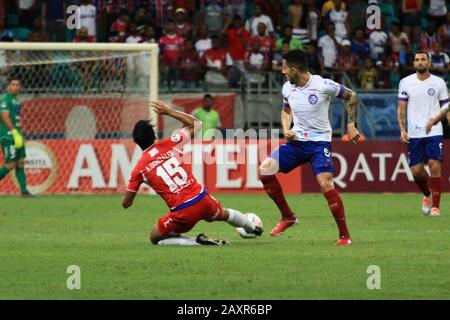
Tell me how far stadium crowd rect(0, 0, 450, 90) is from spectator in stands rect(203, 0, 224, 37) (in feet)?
0.07

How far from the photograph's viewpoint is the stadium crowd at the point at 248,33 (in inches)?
997

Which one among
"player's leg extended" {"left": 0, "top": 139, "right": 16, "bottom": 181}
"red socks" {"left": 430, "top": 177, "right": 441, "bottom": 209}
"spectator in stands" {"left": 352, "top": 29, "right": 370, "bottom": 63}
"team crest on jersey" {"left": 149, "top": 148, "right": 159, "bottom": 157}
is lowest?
"player's leg extended" {"left": 0, "top": 139, "right": 16, "bottom": 181}

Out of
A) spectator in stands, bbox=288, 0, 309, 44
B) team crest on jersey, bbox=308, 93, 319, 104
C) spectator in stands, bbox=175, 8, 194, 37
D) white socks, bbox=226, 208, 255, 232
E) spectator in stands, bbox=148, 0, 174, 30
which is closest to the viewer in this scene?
white socks, bbox=226, 208, 255, 232

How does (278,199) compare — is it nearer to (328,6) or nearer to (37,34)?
(37,34)

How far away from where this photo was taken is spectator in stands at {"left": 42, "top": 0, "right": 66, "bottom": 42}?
26.4m

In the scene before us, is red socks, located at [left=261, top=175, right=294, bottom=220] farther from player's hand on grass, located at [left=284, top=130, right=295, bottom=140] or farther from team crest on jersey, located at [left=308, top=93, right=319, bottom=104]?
team crest on jersey, located at [left=308, top=93, right=319, bottom=104]

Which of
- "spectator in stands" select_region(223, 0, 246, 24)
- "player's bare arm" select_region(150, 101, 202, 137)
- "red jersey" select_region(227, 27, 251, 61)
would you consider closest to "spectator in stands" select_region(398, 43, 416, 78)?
"red jersey" select_region(227, 27, 251, 61)

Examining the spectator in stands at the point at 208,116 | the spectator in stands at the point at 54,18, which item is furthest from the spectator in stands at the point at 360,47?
the spectator in stands at the point at 54,18

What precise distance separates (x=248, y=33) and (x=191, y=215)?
14081mm

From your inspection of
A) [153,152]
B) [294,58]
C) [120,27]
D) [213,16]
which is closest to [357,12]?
[213,16]

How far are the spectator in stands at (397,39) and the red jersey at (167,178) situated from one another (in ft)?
46.5

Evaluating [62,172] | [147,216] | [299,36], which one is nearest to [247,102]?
[299,36]
